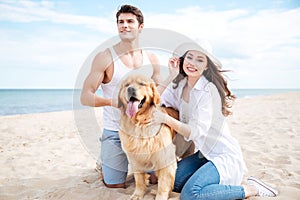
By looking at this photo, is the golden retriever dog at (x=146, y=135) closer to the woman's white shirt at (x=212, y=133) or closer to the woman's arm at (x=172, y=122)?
the woman's arm at (x=172, y=122)

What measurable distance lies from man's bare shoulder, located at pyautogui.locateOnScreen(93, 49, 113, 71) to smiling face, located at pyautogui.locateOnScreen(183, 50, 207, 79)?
85cm

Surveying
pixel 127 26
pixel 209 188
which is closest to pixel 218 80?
pixel 209 188

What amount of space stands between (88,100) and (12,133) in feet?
15.9

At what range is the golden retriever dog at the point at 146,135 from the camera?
256cm

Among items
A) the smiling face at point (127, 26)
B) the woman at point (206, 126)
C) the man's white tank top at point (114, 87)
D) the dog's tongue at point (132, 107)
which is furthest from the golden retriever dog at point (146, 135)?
the smiling face at point (127, 26)

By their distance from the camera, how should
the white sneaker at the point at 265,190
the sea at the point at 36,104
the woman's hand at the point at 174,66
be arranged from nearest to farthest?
the white sneaker at the point at 265,190
the woman's hand at the point at 174,66
the sea at the point at 36,104

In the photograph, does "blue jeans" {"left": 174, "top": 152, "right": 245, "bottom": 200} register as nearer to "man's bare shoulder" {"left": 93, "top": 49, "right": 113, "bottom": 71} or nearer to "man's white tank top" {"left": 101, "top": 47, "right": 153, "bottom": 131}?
"man's white tank top" {"left": 101, "top": 47, "right": 153, "bottom": 131}

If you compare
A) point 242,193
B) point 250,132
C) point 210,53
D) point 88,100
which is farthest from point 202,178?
point 250,132

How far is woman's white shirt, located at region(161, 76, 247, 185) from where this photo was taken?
9.05 feet

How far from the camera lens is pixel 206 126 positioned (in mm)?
2748

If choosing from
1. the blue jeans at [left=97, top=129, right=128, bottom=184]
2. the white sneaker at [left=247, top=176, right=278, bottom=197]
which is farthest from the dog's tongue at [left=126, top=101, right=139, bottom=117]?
the white sneaker at [left=247, top=176, right=278, bottom=197]

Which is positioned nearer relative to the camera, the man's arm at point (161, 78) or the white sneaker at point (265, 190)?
the white sneaker at point (265, 190)

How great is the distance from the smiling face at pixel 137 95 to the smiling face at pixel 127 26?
824mm

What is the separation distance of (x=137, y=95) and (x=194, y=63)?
0.71 m
